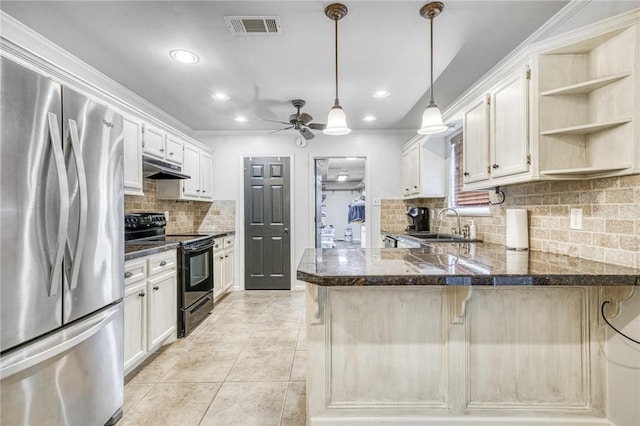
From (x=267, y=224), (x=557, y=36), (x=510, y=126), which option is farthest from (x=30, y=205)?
(x=267, y=224)

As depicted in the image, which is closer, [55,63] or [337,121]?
[337,121]

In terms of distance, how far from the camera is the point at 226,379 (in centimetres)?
226

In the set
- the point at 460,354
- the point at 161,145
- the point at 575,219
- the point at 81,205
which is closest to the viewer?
the point at 81,205

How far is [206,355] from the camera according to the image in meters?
2.63

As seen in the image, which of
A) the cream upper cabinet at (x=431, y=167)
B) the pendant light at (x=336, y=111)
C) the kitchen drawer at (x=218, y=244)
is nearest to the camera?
the pendant light at (x=336, y=111)

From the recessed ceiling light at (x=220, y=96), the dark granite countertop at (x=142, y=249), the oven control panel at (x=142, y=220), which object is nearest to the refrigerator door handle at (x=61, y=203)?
the dark granite countertop at (x=142, y=249)

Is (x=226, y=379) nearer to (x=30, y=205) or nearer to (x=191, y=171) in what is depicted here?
(x=30, y=205)

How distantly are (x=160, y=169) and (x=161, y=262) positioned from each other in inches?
40.6

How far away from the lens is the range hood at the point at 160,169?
299cm

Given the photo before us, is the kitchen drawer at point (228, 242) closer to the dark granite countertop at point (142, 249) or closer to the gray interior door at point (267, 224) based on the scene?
the gray interior door at point (267, 224)

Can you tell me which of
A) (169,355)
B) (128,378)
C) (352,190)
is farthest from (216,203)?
(352,190)

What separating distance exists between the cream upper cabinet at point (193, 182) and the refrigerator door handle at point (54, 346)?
2.27 metres

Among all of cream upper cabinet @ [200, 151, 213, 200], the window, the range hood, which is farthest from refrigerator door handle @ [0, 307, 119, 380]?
the window

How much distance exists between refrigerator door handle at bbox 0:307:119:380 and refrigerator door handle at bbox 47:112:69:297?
0.22m
